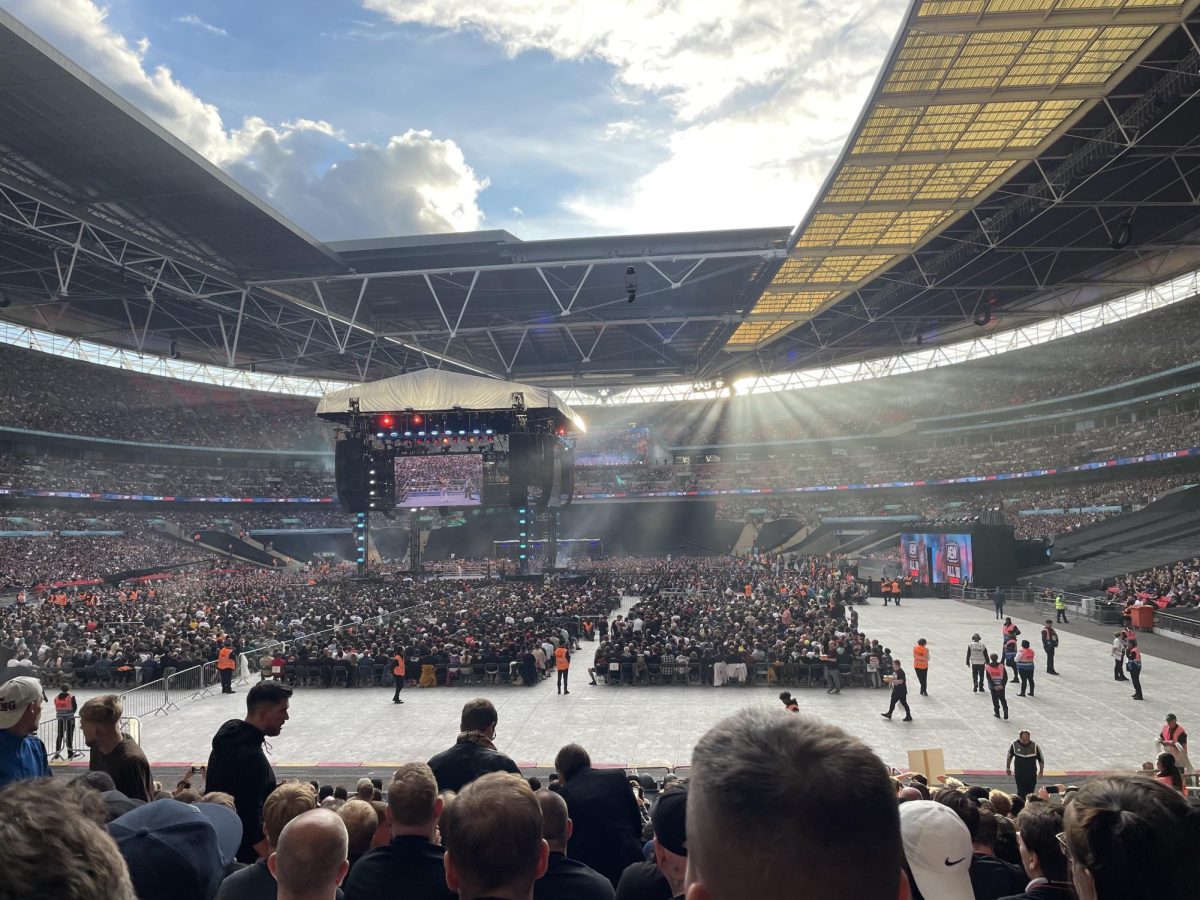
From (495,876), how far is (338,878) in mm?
739

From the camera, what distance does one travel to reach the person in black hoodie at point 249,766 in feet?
14.0

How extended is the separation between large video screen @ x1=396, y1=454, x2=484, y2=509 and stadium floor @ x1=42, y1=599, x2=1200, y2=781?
14.2 m

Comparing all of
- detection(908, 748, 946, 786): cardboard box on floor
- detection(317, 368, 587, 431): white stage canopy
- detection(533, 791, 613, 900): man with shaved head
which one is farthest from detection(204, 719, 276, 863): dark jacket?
detection(317, 368, 587, 431): white stage canopy

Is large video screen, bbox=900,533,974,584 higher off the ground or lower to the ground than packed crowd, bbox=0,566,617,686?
higher

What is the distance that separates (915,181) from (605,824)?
22.3m

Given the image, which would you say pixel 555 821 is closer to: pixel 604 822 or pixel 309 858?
pixel 604 822

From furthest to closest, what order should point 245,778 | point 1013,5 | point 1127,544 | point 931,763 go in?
1. point 1127,544
2. point 1013,5
3. point 931,763
4. point 245,778

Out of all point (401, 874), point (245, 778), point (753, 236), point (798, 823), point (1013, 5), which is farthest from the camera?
point (753, 236)

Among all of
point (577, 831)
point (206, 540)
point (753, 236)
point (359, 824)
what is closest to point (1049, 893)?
point (577, 831)

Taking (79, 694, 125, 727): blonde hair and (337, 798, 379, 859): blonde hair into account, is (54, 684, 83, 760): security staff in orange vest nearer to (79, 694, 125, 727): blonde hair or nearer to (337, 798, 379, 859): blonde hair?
(79, 694, 125, 727): blonde hair

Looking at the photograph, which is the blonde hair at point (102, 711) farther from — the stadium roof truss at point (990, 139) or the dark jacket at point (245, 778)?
the stadium roof truss at point (990, 139)

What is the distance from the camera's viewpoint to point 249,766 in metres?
4.32

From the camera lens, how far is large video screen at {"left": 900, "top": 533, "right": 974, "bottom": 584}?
1268 inches

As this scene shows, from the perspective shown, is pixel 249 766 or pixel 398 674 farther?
pixel 398 674
